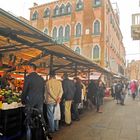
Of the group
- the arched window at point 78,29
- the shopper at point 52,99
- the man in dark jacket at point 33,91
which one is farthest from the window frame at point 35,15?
the man in dark jacket at point 33,91

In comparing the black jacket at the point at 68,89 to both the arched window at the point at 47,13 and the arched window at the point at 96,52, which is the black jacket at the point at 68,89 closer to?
the arched window at the point at 96,52

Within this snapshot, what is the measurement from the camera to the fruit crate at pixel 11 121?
5.56m

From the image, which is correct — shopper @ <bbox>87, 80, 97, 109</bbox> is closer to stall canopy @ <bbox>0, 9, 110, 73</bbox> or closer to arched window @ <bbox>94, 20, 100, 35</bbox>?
stall canopy @ <bbox>0, 9, 110, 73</bbox>

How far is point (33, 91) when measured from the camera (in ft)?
19.7

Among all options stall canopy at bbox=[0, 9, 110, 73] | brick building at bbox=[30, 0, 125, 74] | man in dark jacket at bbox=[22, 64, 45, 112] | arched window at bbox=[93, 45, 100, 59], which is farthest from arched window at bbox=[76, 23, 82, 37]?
man in dark jacket at bbox=[22, 64, 45, 112]

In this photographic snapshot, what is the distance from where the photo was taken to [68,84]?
859 cm

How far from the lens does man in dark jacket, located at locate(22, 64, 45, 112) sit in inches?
233

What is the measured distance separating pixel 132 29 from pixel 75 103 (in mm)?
8836

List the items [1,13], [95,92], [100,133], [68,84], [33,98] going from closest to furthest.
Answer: [1,13], [33,98], [100,133], [68,84], [95,92]

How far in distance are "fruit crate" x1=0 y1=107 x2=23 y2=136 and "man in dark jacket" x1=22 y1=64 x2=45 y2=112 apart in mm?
391

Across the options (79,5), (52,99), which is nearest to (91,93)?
(52,99)

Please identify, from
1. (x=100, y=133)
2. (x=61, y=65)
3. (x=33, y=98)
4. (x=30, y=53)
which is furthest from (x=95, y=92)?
(x=33, y=98)

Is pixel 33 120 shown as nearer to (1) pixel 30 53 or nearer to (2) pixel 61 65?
(1) pixel 30 53

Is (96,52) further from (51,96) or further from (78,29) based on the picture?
(51,96)
